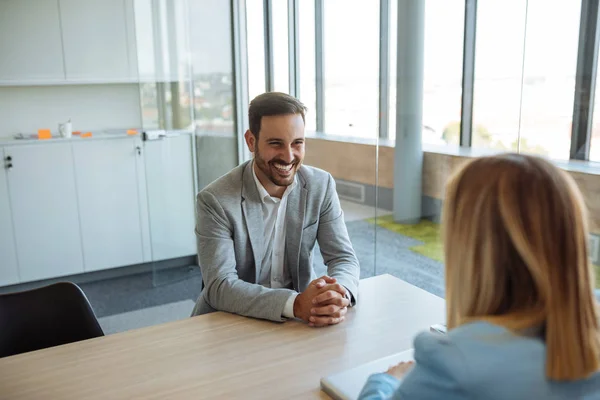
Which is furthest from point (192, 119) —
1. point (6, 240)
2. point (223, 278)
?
point (223, 278)

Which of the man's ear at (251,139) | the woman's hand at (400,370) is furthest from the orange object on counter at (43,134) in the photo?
the woman's hand at (400,370)

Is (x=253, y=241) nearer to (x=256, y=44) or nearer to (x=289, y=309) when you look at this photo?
(x=289, y=309)

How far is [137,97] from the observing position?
462 centimetres

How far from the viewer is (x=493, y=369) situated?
30.3 inches

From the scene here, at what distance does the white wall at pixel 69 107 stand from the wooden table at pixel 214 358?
130 inches

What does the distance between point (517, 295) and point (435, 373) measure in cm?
17

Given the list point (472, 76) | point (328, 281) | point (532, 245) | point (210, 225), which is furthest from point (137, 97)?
point (532, 245)

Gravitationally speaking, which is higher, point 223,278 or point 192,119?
point 192,119

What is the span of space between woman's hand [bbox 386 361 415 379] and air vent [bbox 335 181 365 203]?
2382 mm

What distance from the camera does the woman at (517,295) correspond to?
2.53 ft

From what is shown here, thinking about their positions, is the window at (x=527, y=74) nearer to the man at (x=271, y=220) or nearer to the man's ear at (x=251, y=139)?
the man at (x=271, y=220)

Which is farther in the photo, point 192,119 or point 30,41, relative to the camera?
point 192,119

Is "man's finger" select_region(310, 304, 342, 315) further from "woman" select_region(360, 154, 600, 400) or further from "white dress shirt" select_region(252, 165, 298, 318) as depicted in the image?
"woman" select_region(360, 154, 600, 400)

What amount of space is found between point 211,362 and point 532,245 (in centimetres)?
84
